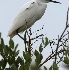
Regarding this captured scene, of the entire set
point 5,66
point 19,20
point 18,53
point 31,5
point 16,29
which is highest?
point 31,5

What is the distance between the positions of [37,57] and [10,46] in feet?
1.25

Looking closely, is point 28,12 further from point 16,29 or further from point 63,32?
point 63,32

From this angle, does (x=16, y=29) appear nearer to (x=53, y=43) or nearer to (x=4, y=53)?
(x=53, y=43)

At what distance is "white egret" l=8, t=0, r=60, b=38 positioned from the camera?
5.00 m

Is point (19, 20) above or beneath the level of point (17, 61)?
above

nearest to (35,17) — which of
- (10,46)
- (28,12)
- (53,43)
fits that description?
(28,12)

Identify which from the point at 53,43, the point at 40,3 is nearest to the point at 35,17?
the point at 40,3

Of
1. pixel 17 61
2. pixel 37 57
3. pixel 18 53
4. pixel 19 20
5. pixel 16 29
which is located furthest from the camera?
pixel 19 20

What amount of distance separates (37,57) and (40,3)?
4.11 metres

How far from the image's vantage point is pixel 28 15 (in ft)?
17.8

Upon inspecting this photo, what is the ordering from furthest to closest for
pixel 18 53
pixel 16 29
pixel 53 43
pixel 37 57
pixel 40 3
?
pixel 40 3 < pixel 16 29 < pixel 53 43 < pixel 18 53 < pixel 37 57

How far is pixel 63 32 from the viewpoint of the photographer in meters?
2.42

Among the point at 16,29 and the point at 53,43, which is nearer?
the point at 53,43

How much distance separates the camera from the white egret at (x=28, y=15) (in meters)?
5.00
